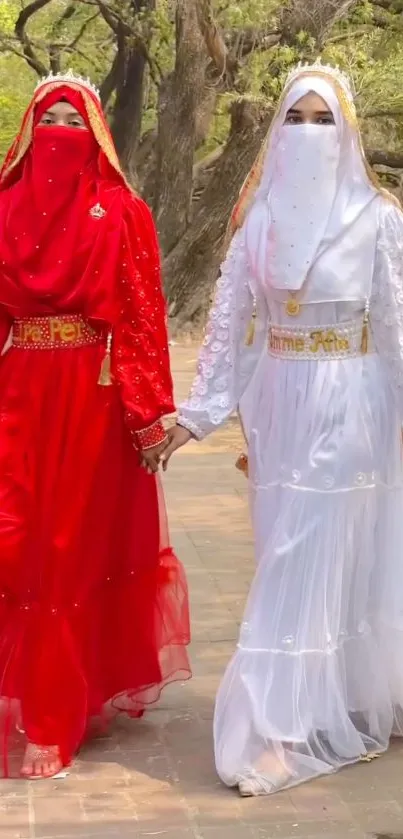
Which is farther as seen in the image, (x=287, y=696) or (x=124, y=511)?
(x=124, y=511)

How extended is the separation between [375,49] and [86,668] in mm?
13080

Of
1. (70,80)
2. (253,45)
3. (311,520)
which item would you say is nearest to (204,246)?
(253,45)

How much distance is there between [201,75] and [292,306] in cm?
1246

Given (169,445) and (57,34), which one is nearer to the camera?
(169,445)

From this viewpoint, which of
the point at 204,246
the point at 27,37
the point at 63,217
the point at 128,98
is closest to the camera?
the point at 63,217

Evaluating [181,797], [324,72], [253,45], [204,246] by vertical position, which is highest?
[253,45]

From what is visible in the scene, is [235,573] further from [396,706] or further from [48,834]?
[48,834]

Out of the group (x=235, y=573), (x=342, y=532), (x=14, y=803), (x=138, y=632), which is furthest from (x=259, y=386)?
(x=235, y=573)

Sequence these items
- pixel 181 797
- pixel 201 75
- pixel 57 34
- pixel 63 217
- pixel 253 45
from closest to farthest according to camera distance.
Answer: pixel 181 797 → pixel 63 217 → pixel 253 45 → pixel 201 75 → pixel 57 34

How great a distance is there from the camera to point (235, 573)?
6113 mm

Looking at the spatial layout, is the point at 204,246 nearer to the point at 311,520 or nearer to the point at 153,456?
the point at 153,456

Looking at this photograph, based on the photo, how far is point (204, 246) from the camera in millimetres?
16672

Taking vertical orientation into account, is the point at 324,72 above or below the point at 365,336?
above

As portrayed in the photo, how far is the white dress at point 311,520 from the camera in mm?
3826
